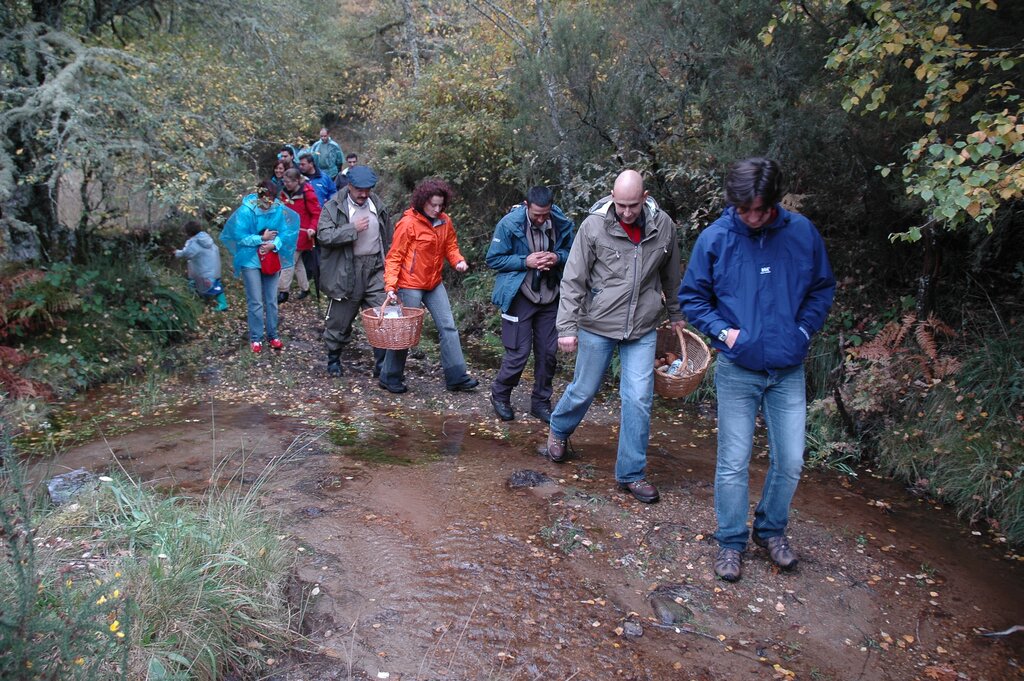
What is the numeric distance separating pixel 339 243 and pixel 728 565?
16.0 ft

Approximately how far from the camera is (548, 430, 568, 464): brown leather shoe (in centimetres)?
557

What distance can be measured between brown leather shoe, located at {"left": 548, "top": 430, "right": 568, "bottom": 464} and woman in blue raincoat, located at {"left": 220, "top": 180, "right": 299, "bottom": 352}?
4207 millimetres

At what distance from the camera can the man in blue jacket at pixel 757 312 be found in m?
3.72

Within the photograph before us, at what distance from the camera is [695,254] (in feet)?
12.8

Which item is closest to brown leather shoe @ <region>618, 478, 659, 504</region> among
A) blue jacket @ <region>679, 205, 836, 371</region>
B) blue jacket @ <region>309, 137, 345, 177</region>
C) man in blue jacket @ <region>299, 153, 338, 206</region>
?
blue jacket @ <region>679, 205, 836, 371</region>

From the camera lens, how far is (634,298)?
4.71 m

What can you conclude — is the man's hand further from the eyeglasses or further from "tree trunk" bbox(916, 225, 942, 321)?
"tree trunk" bbox(916, 225, 942, 321)

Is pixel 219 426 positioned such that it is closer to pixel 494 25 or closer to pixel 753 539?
pixel 753 539

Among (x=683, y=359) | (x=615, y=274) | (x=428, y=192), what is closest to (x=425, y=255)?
(x=428, y=192)

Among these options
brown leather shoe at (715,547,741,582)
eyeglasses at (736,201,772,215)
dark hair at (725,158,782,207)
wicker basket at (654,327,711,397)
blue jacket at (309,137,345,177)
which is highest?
blue jacket at (309,137,345,177)

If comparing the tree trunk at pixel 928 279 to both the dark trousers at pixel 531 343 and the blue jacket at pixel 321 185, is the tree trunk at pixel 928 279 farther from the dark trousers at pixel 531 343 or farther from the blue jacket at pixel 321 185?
the blue jacket at pixel 321 185

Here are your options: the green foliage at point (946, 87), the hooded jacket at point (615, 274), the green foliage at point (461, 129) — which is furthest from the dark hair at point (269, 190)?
the green foliage at point (946, 87)

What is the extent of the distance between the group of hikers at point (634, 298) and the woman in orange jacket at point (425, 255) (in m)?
0.01

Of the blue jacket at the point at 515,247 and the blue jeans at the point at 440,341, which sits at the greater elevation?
the blue jacket at the point at 515,247
